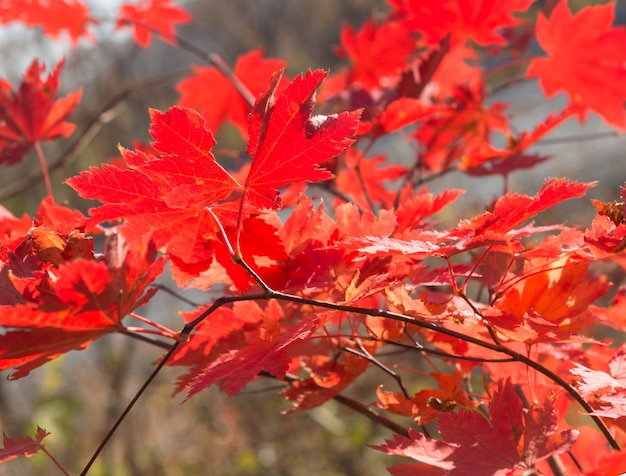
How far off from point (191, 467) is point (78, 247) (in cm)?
226

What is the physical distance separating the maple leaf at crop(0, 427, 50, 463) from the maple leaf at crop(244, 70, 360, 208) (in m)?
0.22

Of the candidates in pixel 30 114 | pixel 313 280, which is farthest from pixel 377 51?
pixel 313 280

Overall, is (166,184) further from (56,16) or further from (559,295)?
(56,16)

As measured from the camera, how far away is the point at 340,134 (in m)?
0.39

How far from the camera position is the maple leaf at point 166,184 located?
39 centimetres

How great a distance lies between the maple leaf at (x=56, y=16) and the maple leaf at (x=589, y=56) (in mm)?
845

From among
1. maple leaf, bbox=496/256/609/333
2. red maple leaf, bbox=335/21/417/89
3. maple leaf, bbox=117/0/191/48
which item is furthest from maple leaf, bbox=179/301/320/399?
maple leaf, bbox=117/0/191/48

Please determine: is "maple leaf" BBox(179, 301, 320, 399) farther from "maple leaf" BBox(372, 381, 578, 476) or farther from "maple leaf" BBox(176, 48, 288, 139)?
"maple leaf" BBox(176, 48, 288, 139)

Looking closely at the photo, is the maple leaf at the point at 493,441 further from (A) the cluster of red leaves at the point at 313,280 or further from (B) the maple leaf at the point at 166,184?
(B) the maple leaf at the point at 166,184

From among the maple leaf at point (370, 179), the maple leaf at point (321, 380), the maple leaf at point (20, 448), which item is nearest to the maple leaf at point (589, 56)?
the maple leaf at point (370, 179)

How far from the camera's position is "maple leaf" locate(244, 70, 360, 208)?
1.24ft

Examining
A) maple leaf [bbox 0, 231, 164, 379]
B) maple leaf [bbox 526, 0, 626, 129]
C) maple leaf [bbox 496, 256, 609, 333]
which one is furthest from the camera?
maple leaf [bbox 526, 0, 626, 129]

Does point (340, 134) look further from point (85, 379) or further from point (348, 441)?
point (85, 379)

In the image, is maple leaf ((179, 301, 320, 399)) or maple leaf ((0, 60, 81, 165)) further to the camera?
maple leaf ((0, 60, 81, 165))
